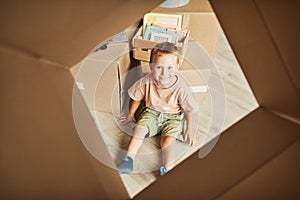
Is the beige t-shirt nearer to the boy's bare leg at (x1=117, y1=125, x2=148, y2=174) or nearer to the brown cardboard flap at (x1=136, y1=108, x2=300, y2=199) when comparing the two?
the boy's bare leg at (x1=117, y1=125, x2=148, y2=174)

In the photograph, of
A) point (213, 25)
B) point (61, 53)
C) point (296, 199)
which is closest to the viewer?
point (296, 199)

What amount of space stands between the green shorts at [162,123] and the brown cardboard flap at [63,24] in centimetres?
95

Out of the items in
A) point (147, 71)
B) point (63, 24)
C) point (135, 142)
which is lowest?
point (135, 142)

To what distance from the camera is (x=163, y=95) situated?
1388 millimetres

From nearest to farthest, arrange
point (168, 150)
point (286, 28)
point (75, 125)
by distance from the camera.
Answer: point (286, 28) < point (75, 125) < point (168, 150)

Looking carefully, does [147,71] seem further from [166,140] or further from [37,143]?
[37,143]

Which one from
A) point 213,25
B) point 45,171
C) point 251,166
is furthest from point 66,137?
point 213,25

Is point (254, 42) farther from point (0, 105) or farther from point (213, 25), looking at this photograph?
point (213, 25)

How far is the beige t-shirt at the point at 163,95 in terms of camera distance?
1384 millimetres

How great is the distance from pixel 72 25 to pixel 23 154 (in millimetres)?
138

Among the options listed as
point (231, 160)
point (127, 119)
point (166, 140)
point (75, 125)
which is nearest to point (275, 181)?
point (231, 160)

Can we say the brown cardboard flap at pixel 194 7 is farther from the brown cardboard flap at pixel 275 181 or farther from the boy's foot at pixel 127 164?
the brown cardboard flap at pixel 275 181

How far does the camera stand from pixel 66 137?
0.38 meters

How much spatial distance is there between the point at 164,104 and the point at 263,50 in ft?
3.44
